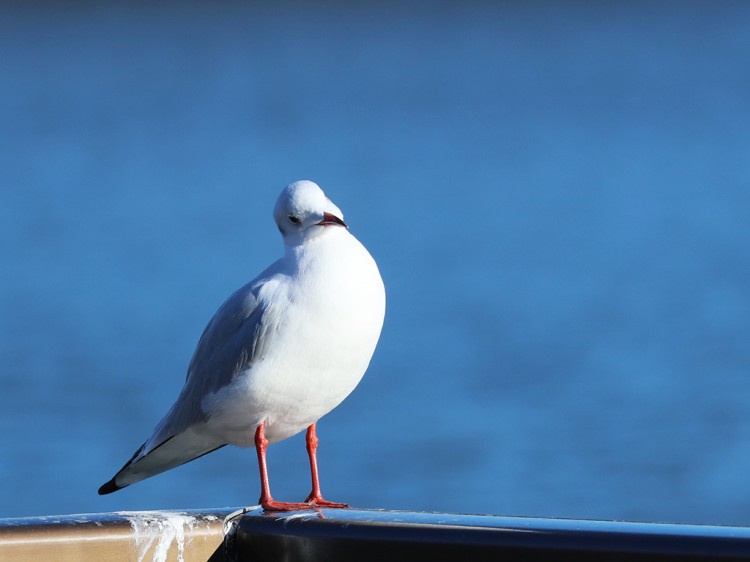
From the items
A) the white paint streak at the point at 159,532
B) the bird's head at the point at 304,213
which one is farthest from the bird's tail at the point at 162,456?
the white paint streak at the point at 159,532

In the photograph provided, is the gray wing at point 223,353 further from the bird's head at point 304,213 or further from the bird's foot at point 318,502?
the bird's foot at point 318,502

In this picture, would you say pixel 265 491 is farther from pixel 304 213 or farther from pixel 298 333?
pixel 304 213

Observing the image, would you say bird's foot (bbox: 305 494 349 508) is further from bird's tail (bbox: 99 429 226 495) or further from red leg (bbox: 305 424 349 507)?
bird's tail (bbox: 99 429 226 495)

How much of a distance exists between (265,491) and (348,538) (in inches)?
27.0

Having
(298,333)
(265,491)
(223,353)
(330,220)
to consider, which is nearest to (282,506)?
(265,491)

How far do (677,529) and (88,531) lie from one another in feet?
2.87

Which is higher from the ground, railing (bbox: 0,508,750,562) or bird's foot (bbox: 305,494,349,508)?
bird's foot (bbox: 305,494,349,508)

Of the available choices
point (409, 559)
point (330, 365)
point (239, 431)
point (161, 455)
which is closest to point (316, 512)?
point (409, 559)

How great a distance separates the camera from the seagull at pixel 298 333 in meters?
2.67

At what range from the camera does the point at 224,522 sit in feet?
6.99

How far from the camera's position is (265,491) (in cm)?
262

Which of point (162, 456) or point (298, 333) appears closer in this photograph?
point (298, 333)

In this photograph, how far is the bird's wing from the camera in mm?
2775

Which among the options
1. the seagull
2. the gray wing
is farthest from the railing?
the gray wing
